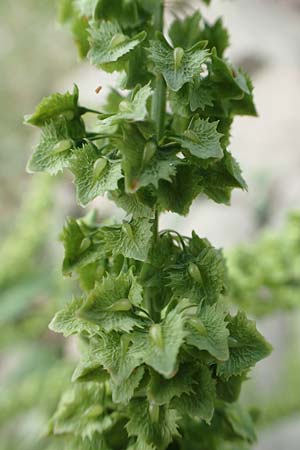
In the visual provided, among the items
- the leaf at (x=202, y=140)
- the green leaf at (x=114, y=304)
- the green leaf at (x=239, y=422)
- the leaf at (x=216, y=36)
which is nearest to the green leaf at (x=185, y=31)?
the leaf at (x=216, y=36)

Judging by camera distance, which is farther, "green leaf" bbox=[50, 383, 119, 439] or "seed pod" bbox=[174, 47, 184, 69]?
"green leaf" bbox=[50, 383, 119, 439]

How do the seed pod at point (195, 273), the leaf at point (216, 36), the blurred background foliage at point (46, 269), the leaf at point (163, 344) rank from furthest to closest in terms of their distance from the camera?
the blurred background foliage at point (46, 269)
the leaf at point (216, 36)
the seed pod at point (195, 273)
the leaf at point (163, 344)

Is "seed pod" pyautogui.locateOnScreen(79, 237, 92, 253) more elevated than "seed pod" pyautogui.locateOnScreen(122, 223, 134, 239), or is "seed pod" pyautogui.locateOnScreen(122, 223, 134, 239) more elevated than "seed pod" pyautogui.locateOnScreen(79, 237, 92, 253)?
"seed pod" pyautogui.locateOnScreen(79, 237, 92, 253)

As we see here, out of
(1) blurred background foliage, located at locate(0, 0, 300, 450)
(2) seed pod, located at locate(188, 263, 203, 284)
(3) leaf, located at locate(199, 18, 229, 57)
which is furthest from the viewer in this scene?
(1) blurred background foliage, located at locate(0, 0, 300, 450)

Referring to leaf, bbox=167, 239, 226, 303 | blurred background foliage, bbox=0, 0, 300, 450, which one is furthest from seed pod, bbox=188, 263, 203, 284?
blurred background foliage, bbox=0, 0, 300, 450

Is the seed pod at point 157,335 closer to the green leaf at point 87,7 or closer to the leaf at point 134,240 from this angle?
the leaf at point 134,240

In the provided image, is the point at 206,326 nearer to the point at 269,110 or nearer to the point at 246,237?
the point at 246,237

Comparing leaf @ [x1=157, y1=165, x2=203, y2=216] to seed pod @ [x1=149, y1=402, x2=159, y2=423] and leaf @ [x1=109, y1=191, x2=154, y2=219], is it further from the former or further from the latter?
seed pod @ [x1=149, y1=402, x2=159, y2=423]

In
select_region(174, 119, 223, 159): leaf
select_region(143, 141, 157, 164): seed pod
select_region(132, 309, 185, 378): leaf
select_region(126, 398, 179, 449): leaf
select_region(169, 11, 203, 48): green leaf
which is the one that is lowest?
select_region(126, 398, 179, 449): leaf

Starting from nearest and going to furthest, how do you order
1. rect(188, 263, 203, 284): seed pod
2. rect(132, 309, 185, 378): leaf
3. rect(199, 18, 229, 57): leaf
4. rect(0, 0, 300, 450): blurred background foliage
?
rect(132, 309, 185, 378): leaf, rect(188, 263, 203, 284): seed pod, rect(199, 18, 229, 57): leaf, rect(0, 0, 300, 450): blurred background foliage
